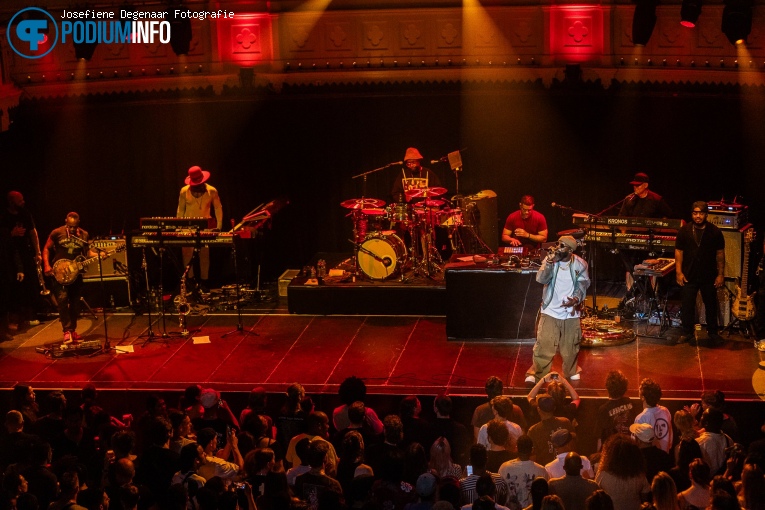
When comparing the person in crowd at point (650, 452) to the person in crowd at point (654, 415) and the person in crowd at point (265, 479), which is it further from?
the person in crowd at point (265, 479)

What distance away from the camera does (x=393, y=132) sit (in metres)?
16.7

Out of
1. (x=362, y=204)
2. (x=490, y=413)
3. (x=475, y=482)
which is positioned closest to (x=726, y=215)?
(x=362, y=204)

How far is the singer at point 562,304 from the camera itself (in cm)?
1102

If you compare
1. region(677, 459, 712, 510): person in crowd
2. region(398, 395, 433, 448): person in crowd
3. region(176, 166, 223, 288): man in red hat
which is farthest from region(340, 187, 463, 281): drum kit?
region(677, 459, 712, 510): person in crowd

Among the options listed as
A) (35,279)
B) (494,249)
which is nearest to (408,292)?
(494,249)

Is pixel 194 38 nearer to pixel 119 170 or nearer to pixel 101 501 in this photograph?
pixel 119 170

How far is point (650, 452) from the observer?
8148 millimetres

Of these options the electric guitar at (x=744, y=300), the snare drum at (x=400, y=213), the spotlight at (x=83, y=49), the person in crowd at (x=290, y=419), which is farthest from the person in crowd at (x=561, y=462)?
the spotlight at (x=83, y=49)

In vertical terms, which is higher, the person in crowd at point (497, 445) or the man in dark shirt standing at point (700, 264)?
the man in dark shirt standing at point (700, 264)

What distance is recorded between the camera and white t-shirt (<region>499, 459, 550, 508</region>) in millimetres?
7637

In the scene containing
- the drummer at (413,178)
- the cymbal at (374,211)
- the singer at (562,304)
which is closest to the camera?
the singer at (562,304)

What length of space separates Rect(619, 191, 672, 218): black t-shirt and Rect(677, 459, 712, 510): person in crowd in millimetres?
6851

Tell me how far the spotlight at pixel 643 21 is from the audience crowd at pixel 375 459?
7225mm

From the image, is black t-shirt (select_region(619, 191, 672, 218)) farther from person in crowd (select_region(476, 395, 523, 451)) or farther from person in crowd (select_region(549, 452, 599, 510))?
person in crowd (select_region(549, 452, 599, 510))
